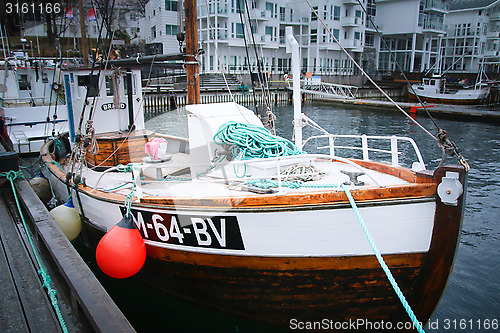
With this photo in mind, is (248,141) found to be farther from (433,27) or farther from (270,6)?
(433,27)

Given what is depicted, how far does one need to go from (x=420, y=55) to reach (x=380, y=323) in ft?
210

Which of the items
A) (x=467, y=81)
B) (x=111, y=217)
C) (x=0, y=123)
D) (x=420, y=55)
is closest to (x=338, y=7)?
(x=420, y=55)

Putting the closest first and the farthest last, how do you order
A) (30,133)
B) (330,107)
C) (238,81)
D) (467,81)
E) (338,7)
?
1. (30,133)
2. (330,107)
3. (238,81)
4. (467,81)
5. (338,7)

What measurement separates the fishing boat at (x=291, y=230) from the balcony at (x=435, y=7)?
193ft

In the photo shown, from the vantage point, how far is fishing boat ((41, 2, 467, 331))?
4648 mm

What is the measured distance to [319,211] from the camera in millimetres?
4703

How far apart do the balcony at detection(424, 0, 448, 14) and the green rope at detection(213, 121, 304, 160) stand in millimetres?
59703

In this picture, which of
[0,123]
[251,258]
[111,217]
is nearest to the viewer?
[251,258]

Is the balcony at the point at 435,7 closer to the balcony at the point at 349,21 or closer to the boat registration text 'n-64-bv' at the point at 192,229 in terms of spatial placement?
the balcony at the point at 349,21

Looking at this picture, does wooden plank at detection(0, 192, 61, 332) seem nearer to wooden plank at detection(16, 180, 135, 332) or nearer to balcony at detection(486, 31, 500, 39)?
wooden plank at detection(16, 180, 135, 332)

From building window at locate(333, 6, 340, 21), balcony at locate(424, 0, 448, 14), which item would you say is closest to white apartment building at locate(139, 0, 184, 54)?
building window at locate(333, 6, 340, 21)

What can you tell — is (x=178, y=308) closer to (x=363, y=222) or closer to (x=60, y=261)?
(x=60, y=261)

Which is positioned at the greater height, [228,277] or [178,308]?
[228,277]

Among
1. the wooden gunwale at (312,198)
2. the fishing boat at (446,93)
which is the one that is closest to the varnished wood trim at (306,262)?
the wooden gunwale at (312,198)
